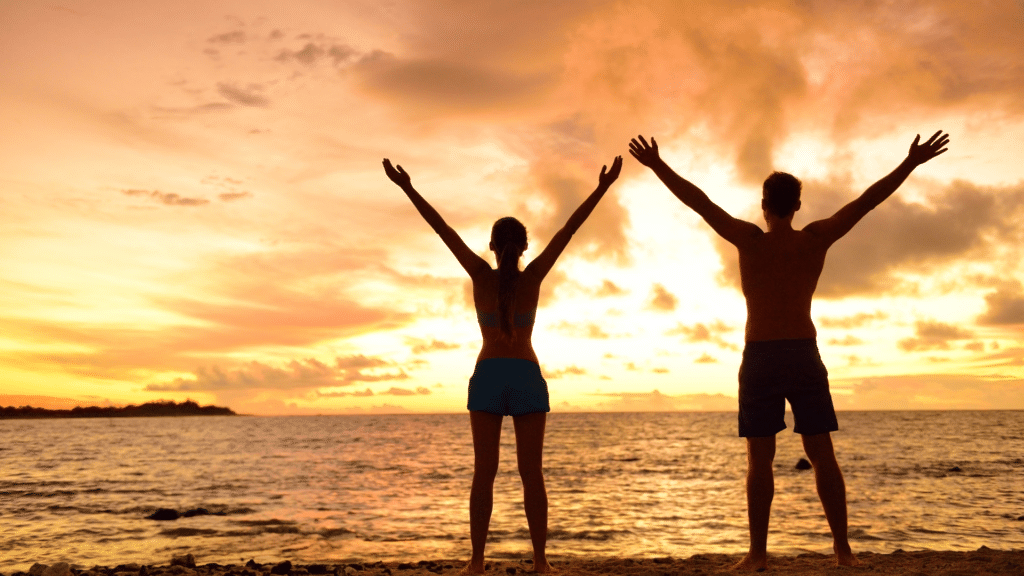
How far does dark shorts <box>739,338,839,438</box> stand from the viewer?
4859 mm

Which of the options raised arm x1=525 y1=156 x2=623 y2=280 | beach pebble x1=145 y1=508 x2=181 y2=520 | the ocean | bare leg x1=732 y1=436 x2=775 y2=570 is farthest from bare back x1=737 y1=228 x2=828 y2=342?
beach pebble x1=145 y1=508 x2=181 y2=520

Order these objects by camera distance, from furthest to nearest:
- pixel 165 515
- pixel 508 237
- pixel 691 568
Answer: pixel 165 515, pixel 691 568, pixel 508 237

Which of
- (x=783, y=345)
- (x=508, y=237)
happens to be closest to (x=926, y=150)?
(x=783, y=345)

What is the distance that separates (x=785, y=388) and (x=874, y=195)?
159cm

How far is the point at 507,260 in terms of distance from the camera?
4992mm

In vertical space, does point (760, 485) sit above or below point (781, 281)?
below

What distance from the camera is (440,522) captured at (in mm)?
15141

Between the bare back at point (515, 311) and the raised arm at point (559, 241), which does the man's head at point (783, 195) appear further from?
the bare back at point (515, 311)

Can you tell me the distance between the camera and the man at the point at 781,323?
4887mm

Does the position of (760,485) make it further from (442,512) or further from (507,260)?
(442,512)

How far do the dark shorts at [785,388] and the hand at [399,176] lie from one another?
113 inches

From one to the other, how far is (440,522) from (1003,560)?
1134cm

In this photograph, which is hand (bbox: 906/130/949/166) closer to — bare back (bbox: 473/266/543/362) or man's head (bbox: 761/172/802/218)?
man's head (bbox: 761/172/802/218)

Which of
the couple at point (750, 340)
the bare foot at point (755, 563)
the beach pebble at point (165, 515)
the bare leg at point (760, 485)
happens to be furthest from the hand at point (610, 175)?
the beach pebble at point (165, 515)
